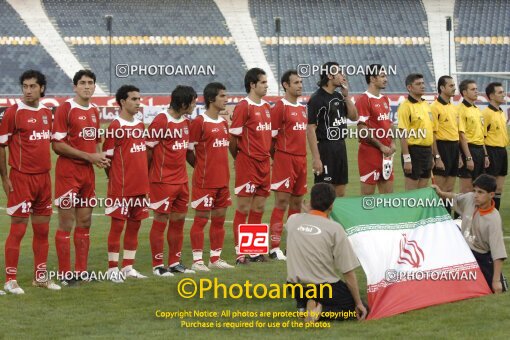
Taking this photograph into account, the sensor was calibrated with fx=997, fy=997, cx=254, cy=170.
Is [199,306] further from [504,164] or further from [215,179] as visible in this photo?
[504,164]

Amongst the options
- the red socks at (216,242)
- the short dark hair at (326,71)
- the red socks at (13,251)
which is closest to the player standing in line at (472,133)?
the short dark hair at (326,71)

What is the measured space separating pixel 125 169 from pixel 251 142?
191 cm

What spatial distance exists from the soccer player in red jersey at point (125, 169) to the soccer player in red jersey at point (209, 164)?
0.88 m

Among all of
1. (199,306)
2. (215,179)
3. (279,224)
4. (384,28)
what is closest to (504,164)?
(279,224)

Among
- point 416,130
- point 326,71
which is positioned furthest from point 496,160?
point 326,71

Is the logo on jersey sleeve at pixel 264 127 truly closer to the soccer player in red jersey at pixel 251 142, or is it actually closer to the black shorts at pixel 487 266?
the soccer player in red jersey at pixel 251 142

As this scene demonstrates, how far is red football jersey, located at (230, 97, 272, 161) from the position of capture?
1176 cm

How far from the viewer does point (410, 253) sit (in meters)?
9.04

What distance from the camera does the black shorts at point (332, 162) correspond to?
12156 mm

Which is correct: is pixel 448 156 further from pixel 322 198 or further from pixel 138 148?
pixel 322 198

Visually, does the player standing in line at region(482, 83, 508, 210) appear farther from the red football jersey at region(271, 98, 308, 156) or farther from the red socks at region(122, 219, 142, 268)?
the red socks at region(122, 219, 142, 268)

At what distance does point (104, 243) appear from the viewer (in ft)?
44.5

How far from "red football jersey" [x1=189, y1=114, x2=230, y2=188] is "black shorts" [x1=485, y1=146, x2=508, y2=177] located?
5.14 meters

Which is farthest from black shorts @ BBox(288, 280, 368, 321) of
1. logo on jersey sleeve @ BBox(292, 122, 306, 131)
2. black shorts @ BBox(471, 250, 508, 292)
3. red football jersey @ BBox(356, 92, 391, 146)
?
red football jersey @ BBox(356, 92, 391, 146)
